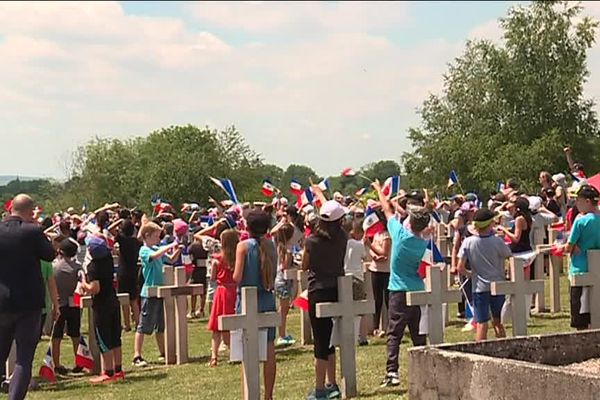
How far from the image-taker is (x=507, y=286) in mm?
9586

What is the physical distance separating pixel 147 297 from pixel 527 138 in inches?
1758

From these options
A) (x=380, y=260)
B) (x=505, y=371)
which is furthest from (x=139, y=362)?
(x=505, y=371)

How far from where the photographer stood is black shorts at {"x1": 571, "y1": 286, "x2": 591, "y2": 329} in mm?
10250

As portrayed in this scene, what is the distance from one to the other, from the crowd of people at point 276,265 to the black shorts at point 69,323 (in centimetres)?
2

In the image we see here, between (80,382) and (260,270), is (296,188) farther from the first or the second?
(260,270)

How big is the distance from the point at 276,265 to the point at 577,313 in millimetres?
3246

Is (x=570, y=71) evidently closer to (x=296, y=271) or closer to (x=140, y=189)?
(x=296, y=271)

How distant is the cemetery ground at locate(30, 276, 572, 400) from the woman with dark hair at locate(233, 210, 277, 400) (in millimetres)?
764

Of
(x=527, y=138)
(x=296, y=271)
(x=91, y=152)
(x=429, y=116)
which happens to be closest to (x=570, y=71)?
(x=527, y=138)

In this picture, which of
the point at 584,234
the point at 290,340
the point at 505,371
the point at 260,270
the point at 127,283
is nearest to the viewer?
the point at 505,371

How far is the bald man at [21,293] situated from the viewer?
9.13 metres

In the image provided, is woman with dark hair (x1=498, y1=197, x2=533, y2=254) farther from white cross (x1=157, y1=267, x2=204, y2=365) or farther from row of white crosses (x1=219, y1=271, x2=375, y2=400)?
white cross (x1=157, y1=267, x2=204, y2=365)

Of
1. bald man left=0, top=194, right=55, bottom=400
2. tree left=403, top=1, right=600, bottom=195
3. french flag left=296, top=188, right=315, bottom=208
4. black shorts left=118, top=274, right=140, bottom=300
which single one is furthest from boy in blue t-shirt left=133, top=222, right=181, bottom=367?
tree left=403, top=1, right=600, bottom=195

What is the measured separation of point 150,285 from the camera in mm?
13406
